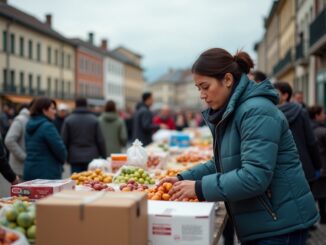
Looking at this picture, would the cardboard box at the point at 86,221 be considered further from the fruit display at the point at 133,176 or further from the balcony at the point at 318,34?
the balcony at the point at 318,34

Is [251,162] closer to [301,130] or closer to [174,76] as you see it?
[301,130]

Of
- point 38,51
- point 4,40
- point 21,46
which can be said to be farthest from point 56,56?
point 4,40

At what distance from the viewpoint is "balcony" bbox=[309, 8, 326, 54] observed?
19.8 m

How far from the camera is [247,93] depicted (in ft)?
9.39

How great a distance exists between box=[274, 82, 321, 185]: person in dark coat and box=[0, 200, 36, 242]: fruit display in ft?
12.1

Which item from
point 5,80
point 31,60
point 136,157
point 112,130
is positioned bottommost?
point 136,157

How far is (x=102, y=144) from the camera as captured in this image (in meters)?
8.27

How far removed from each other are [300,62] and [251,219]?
25747mm

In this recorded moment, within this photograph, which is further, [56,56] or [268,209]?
[56,56]

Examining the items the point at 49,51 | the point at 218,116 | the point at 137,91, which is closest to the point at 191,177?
the point at 218,116

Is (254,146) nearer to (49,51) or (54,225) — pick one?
(54,225)

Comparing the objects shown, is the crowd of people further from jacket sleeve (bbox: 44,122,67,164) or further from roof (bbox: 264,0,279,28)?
roof (bbox: 264,0,279,28)

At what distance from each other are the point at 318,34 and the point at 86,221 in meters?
19.9

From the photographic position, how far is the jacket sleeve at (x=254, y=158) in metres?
2.68
